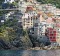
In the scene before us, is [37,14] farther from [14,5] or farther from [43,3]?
[43,3]

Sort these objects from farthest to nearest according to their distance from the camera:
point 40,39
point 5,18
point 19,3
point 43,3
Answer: point 43,3 → point 19,3 → point 5,18 → point 40,39

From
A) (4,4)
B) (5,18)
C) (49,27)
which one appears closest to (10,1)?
(4,4)

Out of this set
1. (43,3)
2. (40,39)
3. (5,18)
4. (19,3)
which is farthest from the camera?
(43,3)

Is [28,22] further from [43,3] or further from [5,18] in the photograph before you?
[43,3]

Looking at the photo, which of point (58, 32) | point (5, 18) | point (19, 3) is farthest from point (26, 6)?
point (58, 32)

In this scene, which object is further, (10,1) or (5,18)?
(10,1)

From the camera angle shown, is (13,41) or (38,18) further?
(38,18)

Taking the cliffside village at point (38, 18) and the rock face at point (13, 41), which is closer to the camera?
the rock face at point (13, 41)

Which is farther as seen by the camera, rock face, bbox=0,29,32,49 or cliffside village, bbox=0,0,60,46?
cliffside village, bbox=0,0,60,46
